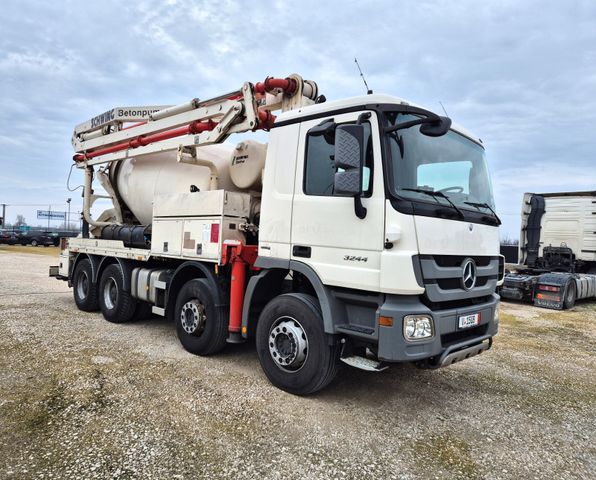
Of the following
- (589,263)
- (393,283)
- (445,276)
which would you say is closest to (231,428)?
(393,283)

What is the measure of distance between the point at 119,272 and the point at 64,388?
323 cm

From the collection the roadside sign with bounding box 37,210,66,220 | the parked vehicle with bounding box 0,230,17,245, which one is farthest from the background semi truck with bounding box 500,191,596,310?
the roadside sign with bounding box 37,210,66,220

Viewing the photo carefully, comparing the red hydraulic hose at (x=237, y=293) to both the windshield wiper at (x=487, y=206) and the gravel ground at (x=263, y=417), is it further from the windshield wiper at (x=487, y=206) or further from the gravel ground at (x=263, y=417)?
the windshield wiper at (x=487, y=206)

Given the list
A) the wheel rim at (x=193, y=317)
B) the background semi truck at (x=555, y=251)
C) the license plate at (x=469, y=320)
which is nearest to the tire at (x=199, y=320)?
the wheel rim at (x=193, y=317)

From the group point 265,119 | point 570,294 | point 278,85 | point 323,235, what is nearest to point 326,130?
point 323,235

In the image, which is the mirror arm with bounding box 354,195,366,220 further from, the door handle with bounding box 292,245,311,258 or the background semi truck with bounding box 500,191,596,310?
the background semi truck with bounding box 500,191,596,310

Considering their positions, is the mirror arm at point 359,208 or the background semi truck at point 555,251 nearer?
the mirror arm at point 359,208

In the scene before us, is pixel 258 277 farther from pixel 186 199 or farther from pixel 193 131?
pixel 193 131

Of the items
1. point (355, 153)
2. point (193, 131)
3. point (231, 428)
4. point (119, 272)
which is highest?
point (193, 131)

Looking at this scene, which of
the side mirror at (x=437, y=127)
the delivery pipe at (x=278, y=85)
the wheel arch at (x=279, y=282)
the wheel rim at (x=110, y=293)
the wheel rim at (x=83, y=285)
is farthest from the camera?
the wheel rim at (x=83, y=285)

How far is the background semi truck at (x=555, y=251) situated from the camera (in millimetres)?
10898

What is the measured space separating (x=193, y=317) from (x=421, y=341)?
119 inches

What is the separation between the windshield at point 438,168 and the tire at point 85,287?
6.46 m

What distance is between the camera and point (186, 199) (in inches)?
226
